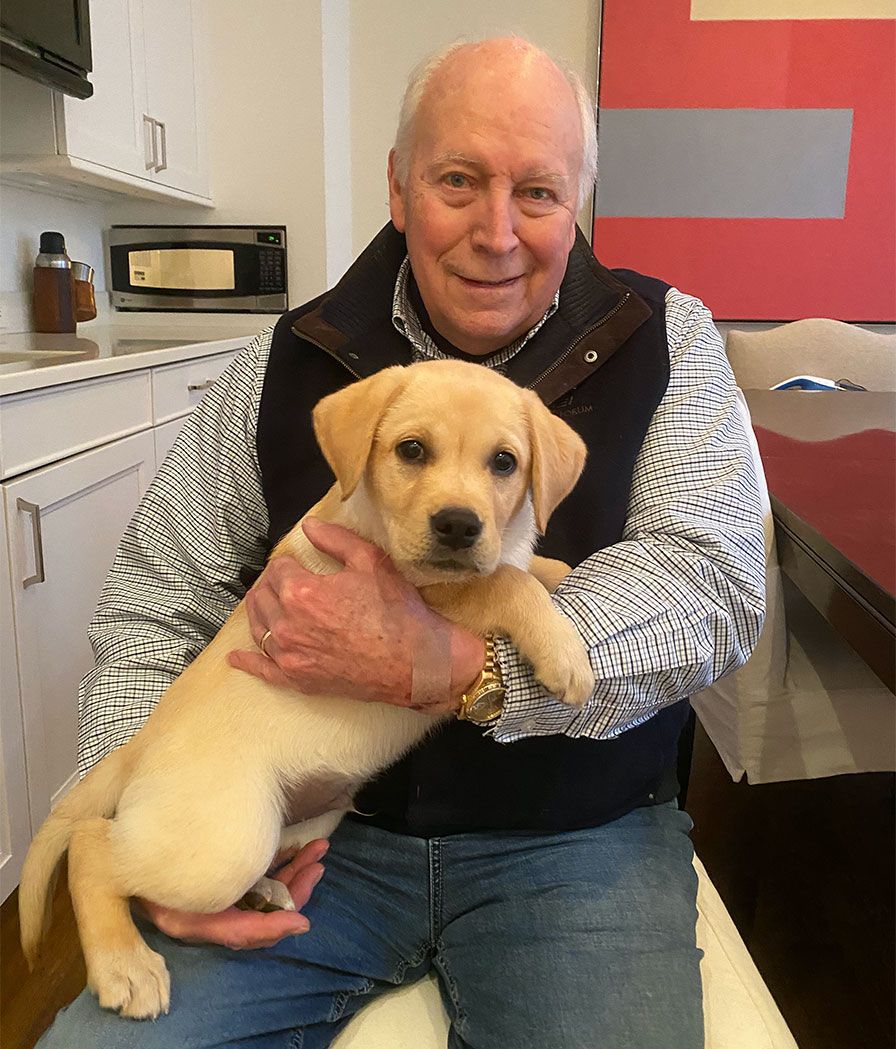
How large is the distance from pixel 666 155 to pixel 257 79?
2.00 meters

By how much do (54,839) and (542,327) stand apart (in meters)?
1.05

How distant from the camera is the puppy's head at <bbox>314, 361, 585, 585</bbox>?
42.4 inches

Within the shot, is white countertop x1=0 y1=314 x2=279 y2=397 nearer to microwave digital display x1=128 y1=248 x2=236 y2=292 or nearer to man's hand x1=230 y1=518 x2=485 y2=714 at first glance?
microwave digital display x1=128 y1=248 x2=236 y2=292

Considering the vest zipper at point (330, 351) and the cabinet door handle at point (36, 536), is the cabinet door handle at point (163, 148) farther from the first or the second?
the vest zipper at point (330, 351)

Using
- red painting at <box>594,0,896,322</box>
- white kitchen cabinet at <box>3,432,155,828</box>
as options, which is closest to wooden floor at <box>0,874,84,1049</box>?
white kitchen cabinet at <box>3,432,155,828</box>

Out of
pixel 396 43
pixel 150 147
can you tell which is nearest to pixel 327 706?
pixel 150 147

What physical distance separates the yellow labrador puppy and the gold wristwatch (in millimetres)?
43

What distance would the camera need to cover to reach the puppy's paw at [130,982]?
0.99 m

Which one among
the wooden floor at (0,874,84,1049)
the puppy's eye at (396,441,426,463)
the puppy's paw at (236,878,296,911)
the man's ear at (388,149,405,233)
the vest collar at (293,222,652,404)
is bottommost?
the wooden floor at (0,874,84,1049)

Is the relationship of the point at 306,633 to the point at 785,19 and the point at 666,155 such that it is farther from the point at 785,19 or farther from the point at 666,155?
the point at 785,19

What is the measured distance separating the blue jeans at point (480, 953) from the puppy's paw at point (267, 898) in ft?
0.15

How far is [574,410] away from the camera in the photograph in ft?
4.35

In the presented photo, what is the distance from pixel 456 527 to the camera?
1.05 m

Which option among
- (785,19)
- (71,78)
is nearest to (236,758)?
(71,78)
